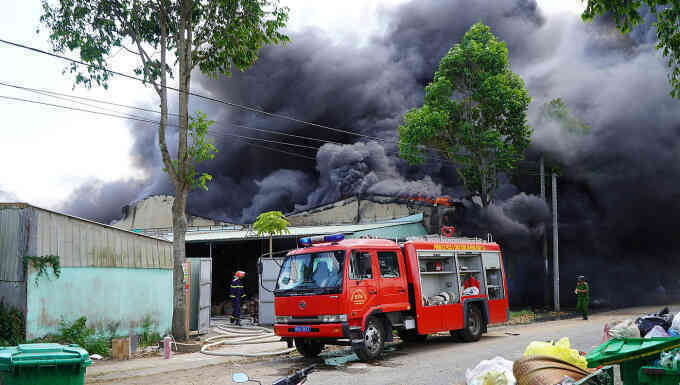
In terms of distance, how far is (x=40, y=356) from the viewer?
5.11 meters

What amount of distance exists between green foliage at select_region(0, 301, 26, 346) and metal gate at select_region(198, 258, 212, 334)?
19.3ft

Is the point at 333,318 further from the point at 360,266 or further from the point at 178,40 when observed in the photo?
the point at 178,40

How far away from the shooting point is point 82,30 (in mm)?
13383

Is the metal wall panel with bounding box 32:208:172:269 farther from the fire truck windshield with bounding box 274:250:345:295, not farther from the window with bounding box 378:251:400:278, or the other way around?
the window with bounding box 378:251:400:278

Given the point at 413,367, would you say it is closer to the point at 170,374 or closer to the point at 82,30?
the point at 170,374

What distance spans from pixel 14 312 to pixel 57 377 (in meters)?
6.33

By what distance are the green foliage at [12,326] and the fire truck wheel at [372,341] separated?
20.8 feet

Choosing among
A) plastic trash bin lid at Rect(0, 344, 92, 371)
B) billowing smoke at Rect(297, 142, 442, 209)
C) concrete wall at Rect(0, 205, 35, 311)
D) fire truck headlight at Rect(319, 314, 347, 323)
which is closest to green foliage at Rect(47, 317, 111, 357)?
concrete wall at Rect(0, 205, 35, 311)

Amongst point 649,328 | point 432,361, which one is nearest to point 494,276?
point 432,361

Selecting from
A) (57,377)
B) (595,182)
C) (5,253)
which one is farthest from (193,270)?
(595,182)

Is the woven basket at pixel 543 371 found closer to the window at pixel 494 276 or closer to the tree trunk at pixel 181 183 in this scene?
the window at pixel 494 276

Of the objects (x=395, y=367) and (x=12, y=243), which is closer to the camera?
(x=395, y=367)

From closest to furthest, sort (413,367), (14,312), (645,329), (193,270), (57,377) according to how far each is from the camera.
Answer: (57,377), (645,329), (413,367), (14,312), (193,270)

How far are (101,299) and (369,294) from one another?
6274 mm
